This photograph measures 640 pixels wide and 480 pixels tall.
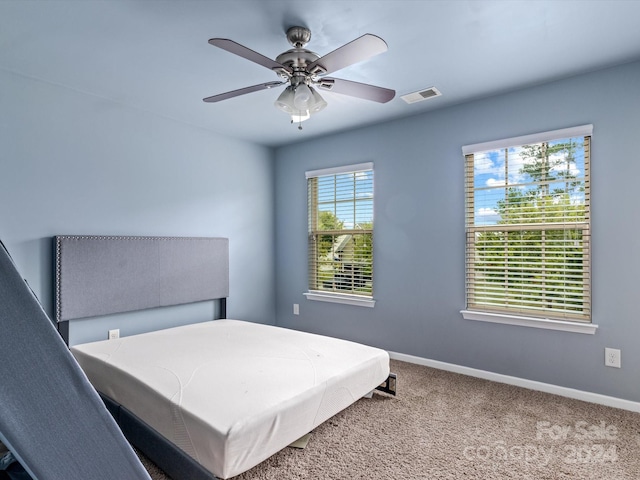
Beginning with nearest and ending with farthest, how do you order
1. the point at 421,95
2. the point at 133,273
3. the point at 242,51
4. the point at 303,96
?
the point at 242,51 → the point at 303,96 → the point at 421,95 → the point at 133,273

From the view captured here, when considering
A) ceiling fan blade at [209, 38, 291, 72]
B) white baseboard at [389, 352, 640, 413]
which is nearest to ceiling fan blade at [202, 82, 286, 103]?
ceiling fan blade at [209, 38, 291, 72]

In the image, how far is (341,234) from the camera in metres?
4.22

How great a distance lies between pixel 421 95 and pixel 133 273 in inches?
116

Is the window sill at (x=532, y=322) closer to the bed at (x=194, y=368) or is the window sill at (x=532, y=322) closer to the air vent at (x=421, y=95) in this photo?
the bed at (x=194, y=368)

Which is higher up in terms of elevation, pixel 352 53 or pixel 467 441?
pixel 352 53

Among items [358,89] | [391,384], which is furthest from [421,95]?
[391,384]

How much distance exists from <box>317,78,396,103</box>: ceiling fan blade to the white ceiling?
0.30m

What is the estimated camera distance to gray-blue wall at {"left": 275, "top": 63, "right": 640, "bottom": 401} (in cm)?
258

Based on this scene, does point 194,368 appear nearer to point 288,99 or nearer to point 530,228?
point 288,99

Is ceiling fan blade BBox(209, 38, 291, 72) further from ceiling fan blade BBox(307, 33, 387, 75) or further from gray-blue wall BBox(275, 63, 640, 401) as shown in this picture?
gray-blue wall BBox(275, 63, 640, 401)

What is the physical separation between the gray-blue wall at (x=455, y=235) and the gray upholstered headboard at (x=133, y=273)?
1.10 m

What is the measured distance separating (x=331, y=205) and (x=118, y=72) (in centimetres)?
244

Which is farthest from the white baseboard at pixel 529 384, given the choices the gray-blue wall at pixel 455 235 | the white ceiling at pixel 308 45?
the white ceiling at pixel 308 45

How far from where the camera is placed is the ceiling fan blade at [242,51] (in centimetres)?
169
